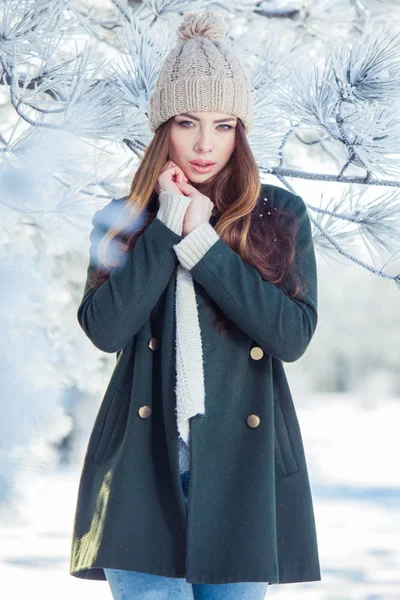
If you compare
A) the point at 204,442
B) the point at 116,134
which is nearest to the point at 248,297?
the point at 204,442

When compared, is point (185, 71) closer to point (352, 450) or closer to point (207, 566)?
point (207, 566)

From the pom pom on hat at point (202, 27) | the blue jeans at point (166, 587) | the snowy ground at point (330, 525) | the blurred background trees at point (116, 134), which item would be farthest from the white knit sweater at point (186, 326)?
the snowy ground at point (330, 525)

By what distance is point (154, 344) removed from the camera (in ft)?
4.95

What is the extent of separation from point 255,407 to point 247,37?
4.61 ft

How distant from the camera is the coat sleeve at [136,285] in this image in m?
1.44

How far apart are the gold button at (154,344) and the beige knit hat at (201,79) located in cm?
38

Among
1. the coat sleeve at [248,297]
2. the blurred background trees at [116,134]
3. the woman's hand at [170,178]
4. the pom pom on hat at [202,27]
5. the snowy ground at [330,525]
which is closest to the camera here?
the coat sleeve at [248,297]

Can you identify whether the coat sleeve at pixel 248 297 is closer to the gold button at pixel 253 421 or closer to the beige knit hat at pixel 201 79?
the gold button at pixel 253 421

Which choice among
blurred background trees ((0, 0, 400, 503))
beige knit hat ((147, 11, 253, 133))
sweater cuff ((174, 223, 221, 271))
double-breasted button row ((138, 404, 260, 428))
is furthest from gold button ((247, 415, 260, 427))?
blurred background trees ((0, 0, 400, 503))

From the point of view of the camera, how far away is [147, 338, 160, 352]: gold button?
59.3 inches

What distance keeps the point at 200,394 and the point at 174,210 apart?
0.28 m

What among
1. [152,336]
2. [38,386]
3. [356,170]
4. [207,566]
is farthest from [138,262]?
[356,170]

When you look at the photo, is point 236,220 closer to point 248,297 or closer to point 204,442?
point 248,297

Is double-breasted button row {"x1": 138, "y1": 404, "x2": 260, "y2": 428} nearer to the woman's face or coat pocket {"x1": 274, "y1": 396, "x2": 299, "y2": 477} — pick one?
coat pocket {"x1": 274, "y1": 396, "x2": 299, "y2": 477}
